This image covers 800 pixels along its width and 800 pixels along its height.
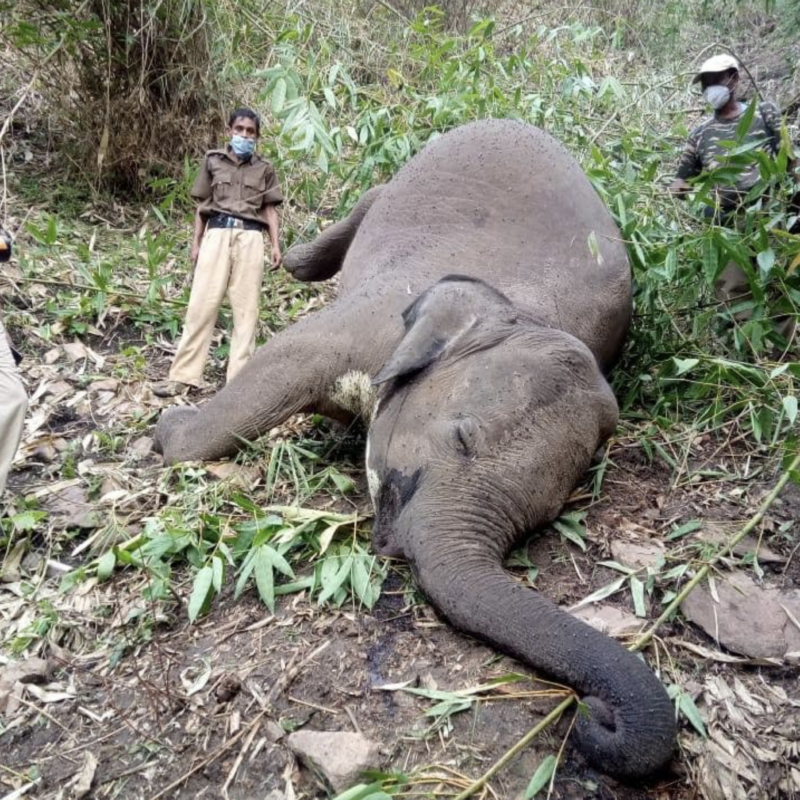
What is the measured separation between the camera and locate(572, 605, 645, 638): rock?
2875 mm

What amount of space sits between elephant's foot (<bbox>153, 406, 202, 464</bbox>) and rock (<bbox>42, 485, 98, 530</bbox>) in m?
0.41

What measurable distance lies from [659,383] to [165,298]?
3.35 meters

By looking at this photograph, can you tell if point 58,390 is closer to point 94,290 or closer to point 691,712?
point 94,290

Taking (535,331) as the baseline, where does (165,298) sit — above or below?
below

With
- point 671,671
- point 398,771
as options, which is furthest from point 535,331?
point 398,771

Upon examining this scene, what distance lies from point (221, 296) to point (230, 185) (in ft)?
2.17

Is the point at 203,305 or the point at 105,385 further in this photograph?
the point at 203,305

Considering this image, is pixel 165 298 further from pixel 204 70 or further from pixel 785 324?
pixel 785 324

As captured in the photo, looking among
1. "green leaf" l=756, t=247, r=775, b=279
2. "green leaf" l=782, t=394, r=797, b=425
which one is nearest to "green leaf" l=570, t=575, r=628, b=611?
"green leaf" l=782, t=394, r=797, b=425

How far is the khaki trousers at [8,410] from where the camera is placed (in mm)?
3619

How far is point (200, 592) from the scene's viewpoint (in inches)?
119

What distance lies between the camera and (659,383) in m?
4.28

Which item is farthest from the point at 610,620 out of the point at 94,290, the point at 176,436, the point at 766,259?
the point at 94,290

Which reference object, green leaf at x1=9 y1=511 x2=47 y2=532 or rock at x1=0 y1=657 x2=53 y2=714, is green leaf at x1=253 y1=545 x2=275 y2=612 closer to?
rock at x1=0 y1=657 x2=53 y2=714
